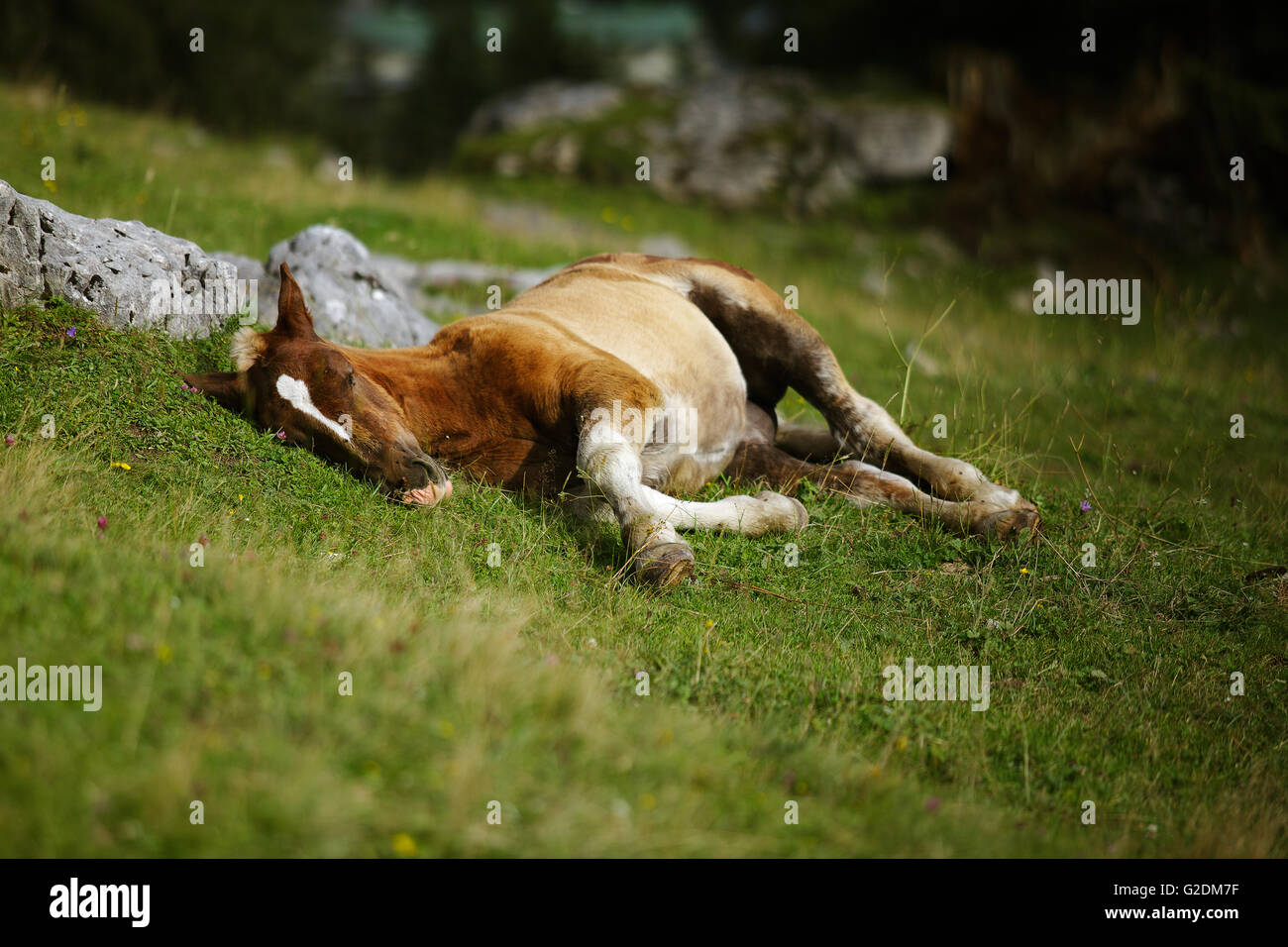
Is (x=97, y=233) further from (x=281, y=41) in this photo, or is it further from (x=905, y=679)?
(x=281, y=41)

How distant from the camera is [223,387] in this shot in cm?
582

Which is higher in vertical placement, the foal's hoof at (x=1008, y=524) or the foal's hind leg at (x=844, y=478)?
the foal's hind leg at (x=844, y=478)

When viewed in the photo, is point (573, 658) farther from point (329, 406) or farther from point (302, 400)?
point (302, 400)

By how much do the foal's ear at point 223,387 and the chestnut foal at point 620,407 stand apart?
1 centimetres

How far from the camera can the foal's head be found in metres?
5.41

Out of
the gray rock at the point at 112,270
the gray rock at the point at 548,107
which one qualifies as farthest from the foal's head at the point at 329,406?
the gray rock at the point at 548,107

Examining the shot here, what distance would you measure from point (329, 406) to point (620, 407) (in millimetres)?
1722

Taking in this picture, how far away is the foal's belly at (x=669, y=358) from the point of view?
20.4 ft

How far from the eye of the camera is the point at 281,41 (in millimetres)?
37531

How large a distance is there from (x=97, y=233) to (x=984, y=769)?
20.8 ft

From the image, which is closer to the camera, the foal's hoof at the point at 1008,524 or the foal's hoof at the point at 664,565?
the foal's hoof at the point at 664,565

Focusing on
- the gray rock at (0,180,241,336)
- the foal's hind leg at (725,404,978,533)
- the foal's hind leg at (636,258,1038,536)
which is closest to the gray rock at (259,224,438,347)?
the gray rock at (0,180,241,336)

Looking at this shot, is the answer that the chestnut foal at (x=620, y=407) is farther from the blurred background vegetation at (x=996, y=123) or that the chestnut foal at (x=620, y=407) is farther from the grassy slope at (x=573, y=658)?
the blurred background vegetation at (x=996, y=123)
